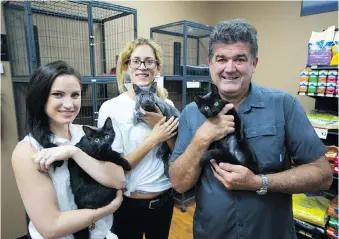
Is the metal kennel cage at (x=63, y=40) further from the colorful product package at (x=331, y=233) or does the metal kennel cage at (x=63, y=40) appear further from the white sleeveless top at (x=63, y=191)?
the colorful product package at (x=331, y=233)

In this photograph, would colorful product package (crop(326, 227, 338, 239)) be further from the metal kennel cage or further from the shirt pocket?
the metal kennel cage

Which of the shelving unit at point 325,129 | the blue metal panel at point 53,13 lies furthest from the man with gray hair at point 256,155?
the blue metal panel at point 53,13

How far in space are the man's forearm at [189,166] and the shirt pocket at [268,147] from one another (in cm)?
22

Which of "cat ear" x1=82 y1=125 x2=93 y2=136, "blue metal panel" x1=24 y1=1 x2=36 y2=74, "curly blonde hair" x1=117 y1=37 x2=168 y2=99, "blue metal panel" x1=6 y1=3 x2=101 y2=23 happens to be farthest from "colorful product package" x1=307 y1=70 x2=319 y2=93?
"blue metal panel" x1=24 y1=1 x2=36 y2=74

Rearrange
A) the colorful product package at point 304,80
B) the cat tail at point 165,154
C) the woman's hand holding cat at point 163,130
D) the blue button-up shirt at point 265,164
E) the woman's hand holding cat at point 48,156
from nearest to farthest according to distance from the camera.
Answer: the woman's hand holding cat at point 48,156, the blue button-up shirt at point 265,164, the woman's hand holding cat at point 163,130, the cat tail at point 165,154, the colorful product package at point 304,80

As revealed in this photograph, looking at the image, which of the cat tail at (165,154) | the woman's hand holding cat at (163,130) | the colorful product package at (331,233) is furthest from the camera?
the colorful product package at (331,233)

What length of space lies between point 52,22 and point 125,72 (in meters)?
1.37

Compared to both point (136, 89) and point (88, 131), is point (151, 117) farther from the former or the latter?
point (88, 131)

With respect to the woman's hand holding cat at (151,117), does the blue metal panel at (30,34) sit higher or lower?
higher

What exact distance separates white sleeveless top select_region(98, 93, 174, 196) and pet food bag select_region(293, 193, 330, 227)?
71.6 inches

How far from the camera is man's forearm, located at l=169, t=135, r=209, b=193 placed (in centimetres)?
98

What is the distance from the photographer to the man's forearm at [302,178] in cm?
91

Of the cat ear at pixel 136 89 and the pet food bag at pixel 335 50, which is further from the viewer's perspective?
the pet food bag at pixel 335 50

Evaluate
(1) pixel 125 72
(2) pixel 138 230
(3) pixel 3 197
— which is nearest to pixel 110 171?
(2) pixel 138 230
